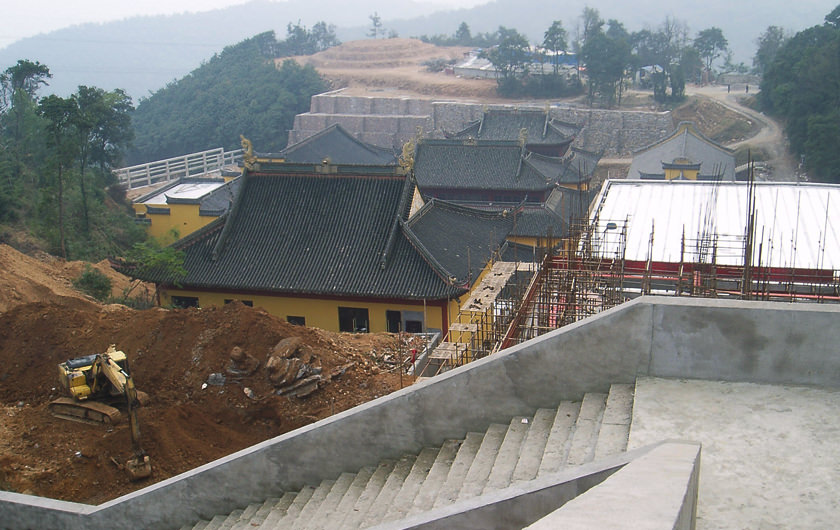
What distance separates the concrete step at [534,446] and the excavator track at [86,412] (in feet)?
26.7

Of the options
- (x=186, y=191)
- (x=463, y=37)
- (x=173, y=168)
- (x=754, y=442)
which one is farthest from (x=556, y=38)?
(x=754, y=442)

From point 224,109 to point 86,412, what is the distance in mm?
56339

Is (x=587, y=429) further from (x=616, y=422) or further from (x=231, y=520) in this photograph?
(x=231, y=520)

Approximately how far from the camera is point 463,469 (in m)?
7.33

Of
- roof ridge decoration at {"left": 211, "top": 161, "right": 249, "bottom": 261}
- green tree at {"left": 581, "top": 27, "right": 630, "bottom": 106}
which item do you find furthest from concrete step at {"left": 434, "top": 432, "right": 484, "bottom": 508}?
green tree at {"left": 581, "top": 27, "right": 630, "bottom": 106}

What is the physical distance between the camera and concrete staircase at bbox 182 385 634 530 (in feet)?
21.9

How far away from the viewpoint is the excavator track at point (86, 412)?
12.9 meters

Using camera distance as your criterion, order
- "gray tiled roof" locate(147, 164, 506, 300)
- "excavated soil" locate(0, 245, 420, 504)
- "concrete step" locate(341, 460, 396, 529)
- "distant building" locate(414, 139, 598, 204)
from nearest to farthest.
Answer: "concrete step" locate(341, 460, 396, 529), "excavated soil" locate(0, 245, 420, 504), "gray tiled roof" locate(147, 164, 506, 300), "distant building" locate(414, 139, 598, 204)

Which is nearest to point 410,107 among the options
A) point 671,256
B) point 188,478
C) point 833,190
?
point 833,190

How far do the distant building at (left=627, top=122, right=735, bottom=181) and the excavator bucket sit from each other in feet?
110

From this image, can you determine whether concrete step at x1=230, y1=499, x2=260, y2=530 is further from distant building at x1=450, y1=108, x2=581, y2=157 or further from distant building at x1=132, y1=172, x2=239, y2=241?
distant building at x1=450, y1=108, x2=581, y2=157

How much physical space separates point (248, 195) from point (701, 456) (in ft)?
59.3

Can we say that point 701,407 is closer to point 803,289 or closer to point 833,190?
point 803,289

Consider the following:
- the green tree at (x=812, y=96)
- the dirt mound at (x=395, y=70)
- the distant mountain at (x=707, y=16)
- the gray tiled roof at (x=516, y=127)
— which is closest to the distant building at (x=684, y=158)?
the green tree at (x=812, y=96)
